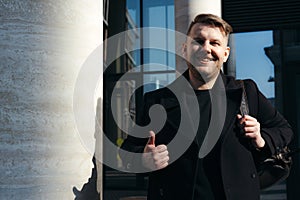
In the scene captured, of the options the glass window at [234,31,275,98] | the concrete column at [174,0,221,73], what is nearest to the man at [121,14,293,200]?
the concrete column at [174,0,221,73]

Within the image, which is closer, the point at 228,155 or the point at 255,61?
the point at 228,155

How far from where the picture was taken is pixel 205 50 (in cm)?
186

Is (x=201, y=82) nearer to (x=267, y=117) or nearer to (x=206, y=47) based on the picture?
(x=206, y=47)

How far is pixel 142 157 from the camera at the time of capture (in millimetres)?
1809

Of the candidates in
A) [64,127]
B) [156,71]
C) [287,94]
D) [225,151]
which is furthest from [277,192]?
[64,127]

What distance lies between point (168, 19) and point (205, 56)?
23.6 ft

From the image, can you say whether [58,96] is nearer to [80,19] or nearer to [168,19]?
[80,19]

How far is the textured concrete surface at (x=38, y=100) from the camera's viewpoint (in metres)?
1.72

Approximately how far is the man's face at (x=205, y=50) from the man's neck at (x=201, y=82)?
48 millimetres

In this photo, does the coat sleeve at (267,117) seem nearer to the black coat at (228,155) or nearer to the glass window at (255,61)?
the black coat at (228,155)

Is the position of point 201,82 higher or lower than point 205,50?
lower

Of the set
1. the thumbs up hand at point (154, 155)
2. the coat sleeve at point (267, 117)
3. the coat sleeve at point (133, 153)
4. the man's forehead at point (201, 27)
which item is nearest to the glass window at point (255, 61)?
the coat sleeve at point (267, 117)

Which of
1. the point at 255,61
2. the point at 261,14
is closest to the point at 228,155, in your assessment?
the point at 261,14

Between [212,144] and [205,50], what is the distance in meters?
0.46
